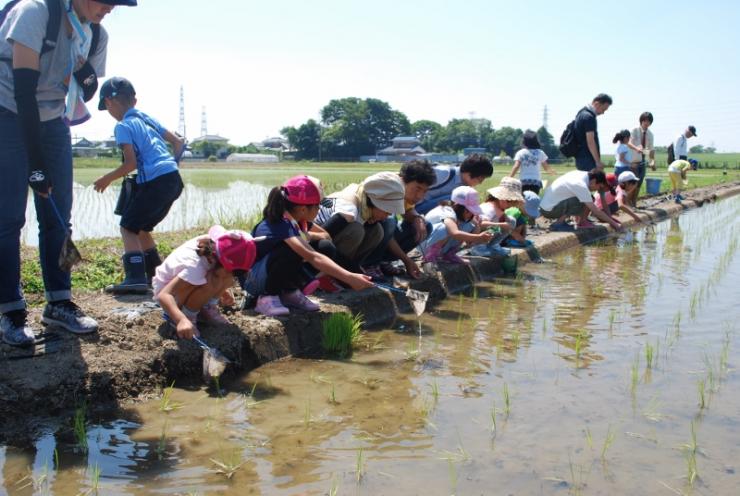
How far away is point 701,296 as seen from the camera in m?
4.43

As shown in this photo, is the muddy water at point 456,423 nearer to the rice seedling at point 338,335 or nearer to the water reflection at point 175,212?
the rice seedling at point 338,335

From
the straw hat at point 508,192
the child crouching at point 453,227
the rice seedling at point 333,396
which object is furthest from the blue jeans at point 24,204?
the straw hat at point 508,192

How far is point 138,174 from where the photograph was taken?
11.7 ft

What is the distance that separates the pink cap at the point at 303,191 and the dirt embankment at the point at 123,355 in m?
0.56

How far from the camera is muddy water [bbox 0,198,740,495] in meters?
1.99

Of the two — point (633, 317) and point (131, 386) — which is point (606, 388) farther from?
point (131, 386)

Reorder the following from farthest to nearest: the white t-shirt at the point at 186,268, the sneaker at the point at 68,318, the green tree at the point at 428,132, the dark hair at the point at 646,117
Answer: the green tree at the point at 428,132
the dark hair at the point at 646,117
the white t-shirt at the point at 186,268
the sneaker at the point at 68,318

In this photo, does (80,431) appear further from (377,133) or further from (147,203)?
(377,133)

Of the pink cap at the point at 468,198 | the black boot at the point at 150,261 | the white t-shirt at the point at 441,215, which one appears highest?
the pink cap at the point at 468,198

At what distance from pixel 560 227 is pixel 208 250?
5.24 metres

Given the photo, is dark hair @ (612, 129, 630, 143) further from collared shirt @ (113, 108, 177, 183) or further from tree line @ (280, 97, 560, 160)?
tree line @ (280, 97, 560, 160)

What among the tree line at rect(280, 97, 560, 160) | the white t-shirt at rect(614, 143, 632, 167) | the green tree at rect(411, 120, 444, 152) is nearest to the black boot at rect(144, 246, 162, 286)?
the white t-shirt at rect(614, 143, 632, 167)

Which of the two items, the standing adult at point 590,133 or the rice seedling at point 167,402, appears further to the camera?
the standing adult at point 590,133

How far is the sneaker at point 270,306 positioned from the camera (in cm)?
323
